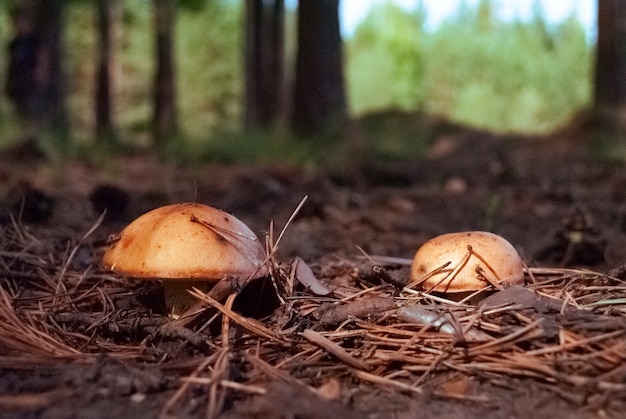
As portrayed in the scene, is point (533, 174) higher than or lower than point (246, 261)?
lower

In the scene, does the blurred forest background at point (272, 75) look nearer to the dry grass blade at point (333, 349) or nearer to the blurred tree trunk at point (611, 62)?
the blurred tree trunk at point (611, 62)

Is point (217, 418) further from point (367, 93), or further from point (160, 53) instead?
point (367, 93)

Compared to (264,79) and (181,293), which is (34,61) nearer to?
(264,79)

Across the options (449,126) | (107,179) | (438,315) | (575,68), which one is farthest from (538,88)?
(438,315)

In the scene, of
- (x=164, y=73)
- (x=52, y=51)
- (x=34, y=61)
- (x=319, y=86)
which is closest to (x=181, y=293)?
(x=319, y=86)

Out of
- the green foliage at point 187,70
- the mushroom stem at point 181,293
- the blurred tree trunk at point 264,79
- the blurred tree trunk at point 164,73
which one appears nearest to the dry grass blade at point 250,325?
the mushroom stem at point 181,293

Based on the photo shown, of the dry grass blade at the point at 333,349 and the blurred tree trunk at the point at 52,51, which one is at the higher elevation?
the blurred tree trunk at the point at 52,51
